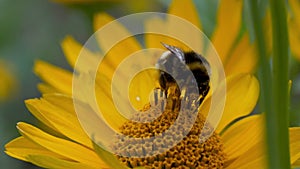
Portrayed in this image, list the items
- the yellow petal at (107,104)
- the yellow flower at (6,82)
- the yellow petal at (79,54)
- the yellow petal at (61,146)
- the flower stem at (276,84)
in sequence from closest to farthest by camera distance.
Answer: the flower stem at (276,84)
the yellow petal at (61,146)
the yellow petal at (107,104)
the yellow petal at (79,54)
the yellow flower at (6,82)


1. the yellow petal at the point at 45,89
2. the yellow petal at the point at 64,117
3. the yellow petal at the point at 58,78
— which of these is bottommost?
the yellow petal at the point at 64,117

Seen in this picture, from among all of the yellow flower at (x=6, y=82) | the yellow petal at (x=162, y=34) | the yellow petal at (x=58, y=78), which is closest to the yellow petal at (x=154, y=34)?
the yellow petal at (x=162, y=34)

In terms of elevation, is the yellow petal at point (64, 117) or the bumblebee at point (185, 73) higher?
the bumblebee at point (185, 73)

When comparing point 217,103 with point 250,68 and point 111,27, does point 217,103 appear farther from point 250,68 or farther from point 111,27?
point 111,27

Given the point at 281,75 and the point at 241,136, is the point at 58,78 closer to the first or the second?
the point at 241,136

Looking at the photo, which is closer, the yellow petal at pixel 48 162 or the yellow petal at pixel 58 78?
the yellow petal at pixel 48 162

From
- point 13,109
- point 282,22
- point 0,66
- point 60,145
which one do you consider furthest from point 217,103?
point 0,66

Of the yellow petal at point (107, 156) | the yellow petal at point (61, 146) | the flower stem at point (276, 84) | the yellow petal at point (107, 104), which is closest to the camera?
the flower stem at point (276, 84)

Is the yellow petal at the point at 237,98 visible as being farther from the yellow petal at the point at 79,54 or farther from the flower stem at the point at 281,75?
the flower stem at the point at 281,75

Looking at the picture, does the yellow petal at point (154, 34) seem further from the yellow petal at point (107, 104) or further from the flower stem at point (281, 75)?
the flower stem at point (281, 75)
